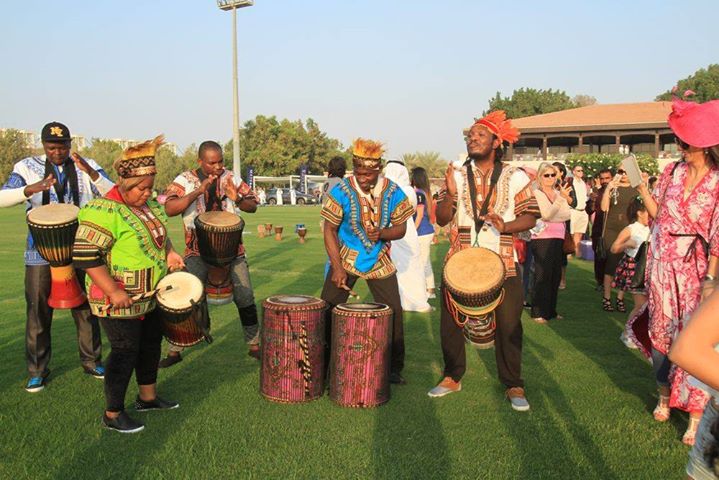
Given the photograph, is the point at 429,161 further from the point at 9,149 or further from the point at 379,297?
the point at 379,297

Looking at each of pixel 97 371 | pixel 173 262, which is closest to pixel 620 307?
pixel 173 262

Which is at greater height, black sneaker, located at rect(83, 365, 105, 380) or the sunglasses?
the sunglasses

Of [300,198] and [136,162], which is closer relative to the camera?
[136,162]

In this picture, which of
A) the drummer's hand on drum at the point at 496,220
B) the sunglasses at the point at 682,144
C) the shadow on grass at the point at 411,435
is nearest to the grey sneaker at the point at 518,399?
the shadow on grass at the point at 411,435

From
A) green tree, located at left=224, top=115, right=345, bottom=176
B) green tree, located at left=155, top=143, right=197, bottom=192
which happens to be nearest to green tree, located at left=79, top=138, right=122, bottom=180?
green tree, located at left=155, top=143, right=197, bottom=192

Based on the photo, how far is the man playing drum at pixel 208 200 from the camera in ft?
20.3

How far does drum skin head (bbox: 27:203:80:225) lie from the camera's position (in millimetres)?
5094

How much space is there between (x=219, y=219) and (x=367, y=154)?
56.6 inches

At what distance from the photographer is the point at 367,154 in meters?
5.51

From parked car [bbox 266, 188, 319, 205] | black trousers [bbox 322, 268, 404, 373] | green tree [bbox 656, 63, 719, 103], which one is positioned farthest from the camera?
green tree [bbox 656, 63, 719, 103]

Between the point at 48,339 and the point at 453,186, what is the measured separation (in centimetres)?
346

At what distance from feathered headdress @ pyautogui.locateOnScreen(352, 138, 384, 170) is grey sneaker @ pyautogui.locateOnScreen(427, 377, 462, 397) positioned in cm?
176

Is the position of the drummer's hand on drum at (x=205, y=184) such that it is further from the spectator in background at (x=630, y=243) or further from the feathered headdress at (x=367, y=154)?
the spectator in background at (x=630, y=243)

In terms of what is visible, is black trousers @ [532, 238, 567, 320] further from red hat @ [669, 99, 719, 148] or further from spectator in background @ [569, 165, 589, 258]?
red hat @ [669, 99, 719, 148]
